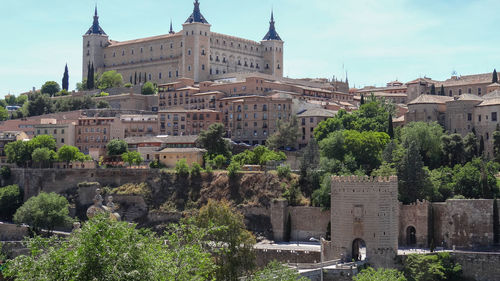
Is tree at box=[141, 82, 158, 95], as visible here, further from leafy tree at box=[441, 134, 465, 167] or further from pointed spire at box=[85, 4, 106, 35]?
leafy tree at box=[441, 134, 465, 167]

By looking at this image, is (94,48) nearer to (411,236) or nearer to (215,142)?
(215,142)

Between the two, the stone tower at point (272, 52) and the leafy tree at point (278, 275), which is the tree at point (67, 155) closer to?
the stone tower at point (272, 52)

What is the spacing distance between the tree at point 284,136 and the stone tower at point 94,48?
60083 millimetres

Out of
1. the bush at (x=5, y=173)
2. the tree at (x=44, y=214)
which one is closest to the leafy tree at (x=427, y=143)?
the tree at (x=44, y=214)

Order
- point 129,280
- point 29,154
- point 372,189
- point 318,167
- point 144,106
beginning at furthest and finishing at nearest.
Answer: point 144,106 → point 29,154 → point 318,167 → point 372,189 → point 129,280

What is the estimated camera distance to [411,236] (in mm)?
62281

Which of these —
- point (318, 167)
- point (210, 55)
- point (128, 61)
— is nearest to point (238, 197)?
point (318, 167)

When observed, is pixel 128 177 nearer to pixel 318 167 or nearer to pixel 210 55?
pixel 318 167

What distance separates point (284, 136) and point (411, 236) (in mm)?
27461

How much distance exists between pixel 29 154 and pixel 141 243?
208 ft

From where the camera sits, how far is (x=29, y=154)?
3644 inches

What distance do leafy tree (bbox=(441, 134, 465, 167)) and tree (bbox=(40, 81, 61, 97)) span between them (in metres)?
77.6

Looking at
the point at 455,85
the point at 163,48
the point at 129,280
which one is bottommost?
the point at 129,280

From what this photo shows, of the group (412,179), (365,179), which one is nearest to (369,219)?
(365,179)
